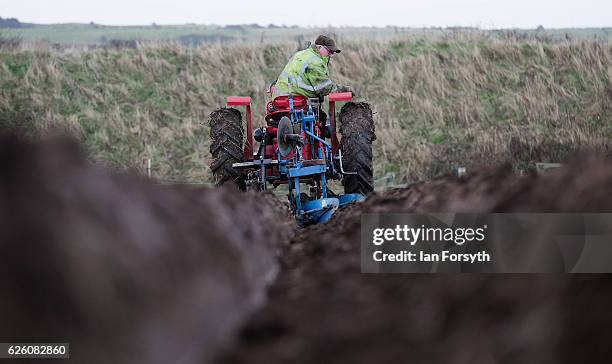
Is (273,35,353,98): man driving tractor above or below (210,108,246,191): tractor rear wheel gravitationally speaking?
above

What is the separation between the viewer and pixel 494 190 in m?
2.48

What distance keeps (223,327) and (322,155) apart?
7.75 m

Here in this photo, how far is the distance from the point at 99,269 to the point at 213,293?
420mm

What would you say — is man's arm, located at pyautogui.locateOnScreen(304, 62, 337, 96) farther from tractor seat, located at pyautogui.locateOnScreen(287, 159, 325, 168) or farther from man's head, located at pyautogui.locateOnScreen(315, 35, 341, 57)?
tractor seat, located at pyautogui.locateOnScreen(287, 159, 325, 168)

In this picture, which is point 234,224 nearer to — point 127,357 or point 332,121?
point 127,357

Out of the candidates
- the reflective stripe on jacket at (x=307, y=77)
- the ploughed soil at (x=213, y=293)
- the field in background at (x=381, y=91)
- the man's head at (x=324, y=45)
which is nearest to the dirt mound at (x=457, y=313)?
the ploughed soil at (x=213, y=293)

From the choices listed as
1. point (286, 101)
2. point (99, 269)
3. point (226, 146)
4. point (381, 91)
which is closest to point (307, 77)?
point (286, 101)

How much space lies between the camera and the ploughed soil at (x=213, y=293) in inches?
51.0

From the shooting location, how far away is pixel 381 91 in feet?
82.6

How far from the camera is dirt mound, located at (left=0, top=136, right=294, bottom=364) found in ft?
4.20

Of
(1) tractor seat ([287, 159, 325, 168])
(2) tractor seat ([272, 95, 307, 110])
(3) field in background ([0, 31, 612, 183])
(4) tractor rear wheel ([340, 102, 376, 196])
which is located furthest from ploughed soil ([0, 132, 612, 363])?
(3) field in background ([0, 31, 612, 183])

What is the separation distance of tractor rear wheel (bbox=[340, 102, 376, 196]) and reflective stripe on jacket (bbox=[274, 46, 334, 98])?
1.93 feet

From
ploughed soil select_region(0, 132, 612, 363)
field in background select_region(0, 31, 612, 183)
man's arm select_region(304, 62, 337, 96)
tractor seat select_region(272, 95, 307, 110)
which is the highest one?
ploughed soil select_region(0, 132, 612, 363)

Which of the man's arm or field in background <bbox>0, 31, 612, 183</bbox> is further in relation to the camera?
field in background <bbox>0, 31, 612, 183</bbox>
